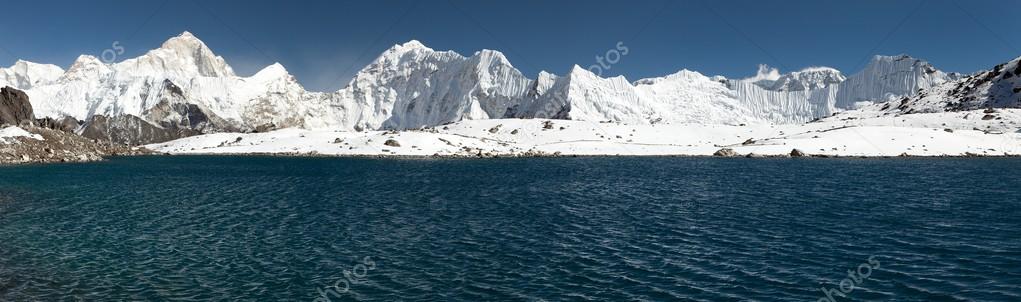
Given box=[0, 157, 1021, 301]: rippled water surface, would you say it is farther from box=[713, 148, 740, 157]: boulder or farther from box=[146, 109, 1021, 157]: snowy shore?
box=[146, 109, 1021, 157]: snowy shore

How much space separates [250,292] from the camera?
25547mm

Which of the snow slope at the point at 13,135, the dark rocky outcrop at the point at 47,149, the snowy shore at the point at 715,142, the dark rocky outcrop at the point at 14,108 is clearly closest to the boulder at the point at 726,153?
the snowy shore at the point at 715,142

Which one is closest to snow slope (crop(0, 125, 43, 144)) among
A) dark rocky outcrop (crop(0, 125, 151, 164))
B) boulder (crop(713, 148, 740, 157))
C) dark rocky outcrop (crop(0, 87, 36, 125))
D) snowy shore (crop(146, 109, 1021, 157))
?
dark rocky outcrop (crop(0, 125, 151, 164))

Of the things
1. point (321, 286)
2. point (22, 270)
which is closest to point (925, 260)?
point (321, 286)

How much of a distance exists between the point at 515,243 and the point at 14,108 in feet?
574

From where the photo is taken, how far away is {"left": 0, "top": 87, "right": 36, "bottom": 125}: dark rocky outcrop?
14968 cm

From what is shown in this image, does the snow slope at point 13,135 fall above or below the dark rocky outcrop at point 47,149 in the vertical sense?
above

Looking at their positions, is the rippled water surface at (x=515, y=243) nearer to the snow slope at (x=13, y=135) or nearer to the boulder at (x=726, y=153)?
the snow slope at (x=13, y=135)

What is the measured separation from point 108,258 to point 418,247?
1595cm

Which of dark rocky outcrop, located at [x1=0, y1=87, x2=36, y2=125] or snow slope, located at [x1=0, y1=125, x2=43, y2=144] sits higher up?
dark rocky outcrop, located at [x1=0, y1=87, x2=36, y2=125]

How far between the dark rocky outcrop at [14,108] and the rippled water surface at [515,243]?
109 m

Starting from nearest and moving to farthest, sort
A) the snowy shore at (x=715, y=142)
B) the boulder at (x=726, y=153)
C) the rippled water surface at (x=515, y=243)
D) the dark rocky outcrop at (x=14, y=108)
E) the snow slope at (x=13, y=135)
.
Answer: the rippled water surface at (x=515, y=243)
the snow slope at (x=13, y=135)
the snowy shore at (x=715, y=142)
the dark rocky outcrop at (x=14, y=108)
the boulder at (x=726, y=153)

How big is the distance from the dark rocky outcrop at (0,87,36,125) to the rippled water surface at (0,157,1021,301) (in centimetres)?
10895

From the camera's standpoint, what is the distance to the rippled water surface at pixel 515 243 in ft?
84.5
